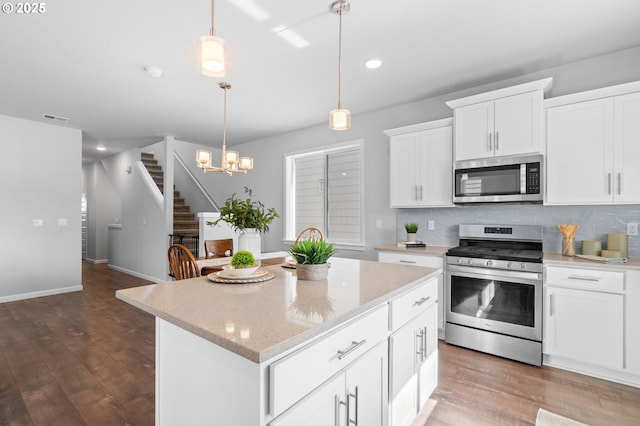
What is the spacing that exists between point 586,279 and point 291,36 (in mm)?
2941

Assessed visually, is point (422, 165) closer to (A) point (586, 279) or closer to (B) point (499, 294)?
(B) point (499, 294)

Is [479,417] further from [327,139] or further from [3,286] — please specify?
[3,286]

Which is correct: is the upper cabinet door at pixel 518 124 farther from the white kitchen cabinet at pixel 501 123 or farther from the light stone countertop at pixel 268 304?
the light stone countertop at pixel 268 304

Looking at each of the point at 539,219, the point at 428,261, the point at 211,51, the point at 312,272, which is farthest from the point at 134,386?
Answer: the point at 539,219

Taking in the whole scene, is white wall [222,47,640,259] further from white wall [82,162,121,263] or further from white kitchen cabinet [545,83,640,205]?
white wall [82,162,121,263]

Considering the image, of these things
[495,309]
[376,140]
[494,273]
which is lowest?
[495,309]

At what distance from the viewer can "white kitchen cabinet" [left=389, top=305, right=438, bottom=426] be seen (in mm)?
1549

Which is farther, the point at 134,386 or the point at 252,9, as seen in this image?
the point at 134,386

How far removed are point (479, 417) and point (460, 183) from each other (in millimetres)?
2019

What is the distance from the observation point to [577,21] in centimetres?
228

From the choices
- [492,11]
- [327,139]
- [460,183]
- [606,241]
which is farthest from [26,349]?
[606,241]

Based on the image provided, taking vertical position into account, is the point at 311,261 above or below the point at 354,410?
above

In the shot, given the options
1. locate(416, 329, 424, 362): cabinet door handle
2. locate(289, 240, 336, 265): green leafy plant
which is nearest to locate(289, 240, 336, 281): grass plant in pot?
locate(289, 240, 336, 265): green leafy plant

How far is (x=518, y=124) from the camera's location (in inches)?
111
